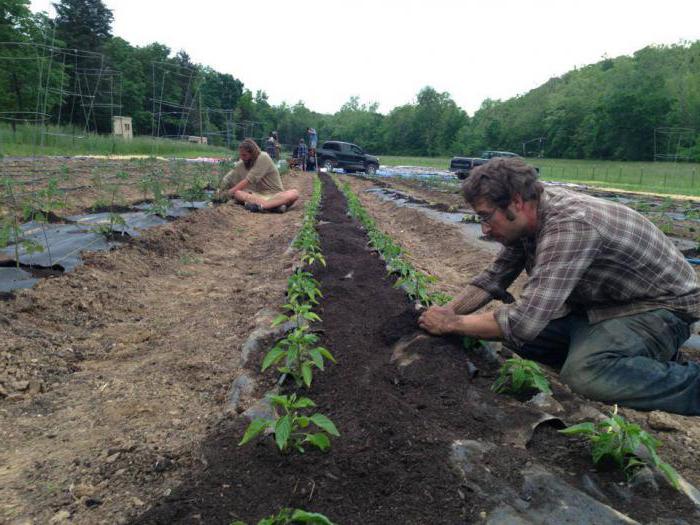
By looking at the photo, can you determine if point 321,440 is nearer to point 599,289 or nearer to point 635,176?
point 599,289

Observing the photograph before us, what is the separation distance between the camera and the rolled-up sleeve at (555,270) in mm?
2385

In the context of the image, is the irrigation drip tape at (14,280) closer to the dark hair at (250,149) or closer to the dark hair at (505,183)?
the dark hair at (505,183)

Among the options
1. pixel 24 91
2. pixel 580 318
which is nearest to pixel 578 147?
pixel 24 91

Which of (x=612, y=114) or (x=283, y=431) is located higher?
(x=612, y=114)

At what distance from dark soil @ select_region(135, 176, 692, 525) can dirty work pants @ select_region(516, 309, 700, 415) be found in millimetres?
412

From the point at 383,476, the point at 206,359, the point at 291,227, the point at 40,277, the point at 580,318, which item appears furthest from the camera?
the point at 291,227

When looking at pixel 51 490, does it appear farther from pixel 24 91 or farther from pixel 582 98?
pixel 582 98

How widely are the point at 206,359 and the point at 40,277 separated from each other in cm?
208

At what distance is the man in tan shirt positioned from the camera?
9.57 metres

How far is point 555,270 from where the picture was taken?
2387mm

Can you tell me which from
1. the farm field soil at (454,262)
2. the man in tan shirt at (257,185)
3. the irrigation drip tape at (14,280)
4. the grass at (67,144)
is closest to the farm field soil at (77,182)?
the man in tan shirt at (257,185)

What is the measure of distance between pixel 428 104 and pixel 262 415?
7484cm

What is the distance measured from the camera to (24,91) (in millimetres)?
32188

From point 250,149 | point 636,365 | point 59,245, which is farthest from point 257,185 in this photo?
point 636,365
